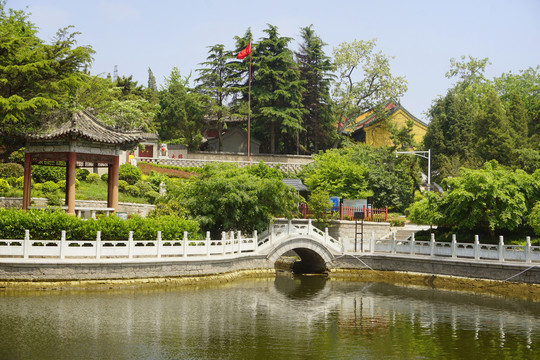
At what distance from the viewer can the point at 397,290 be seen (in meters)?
28.7

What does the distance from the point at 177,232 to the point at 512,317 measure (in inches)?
556

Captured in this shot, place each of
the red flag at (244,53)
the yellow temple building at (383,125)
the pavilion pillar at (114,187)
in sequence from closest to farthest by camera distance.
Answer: the pavilion pillar at (114,187)
the red flag at (244,53)
the yellow temple building at (383,125)

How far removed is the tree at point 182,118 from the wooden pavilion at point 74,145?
2643cm

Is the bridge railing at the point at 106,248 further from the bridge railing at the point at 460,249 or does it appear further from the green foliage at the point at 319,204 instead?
the bridge railing at the point at 460,249

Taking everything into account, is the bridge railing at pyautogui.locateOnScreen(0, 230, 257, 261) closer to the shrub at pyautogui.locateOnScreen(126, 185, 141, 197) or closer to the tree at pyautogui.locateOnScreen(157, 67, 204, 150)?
the shrub at pyautogui.locateOnScreen(126, 185, 141, 197)

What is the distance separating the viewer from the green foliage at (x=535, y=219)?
93.7 ft

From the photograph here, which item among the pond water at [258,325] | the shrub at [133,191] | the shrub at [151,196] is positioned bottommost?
the pond water at [258,325]

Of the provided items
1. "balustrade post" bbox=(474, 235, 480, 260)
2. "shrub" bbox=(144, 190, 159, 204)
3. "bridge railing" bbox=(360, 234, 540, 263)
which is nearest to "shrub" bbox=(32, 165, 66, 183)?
"shrub" bbox=(144, 190, 159, 204)

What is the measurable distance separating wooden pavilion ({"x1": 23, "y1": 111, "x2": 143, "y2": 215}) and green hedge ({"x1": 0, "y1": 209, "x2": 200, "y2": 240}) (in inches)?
138

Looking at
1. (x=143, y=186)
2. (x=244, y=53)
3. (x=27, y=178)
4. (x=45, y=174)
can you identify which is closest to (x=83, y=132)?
(x=27, y=178)

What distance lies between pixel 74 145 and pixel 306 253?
565 inches

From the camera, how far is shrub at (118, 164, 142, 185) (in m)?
42.4

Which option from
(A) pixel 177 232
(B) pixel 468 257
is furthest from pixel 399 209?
(A) pixel 177 232

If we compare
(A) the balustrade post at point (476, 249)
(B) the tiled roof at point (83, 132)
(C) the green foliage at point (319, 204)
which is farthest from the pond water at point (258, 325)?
(C) the green foliage at point (319, 204)
